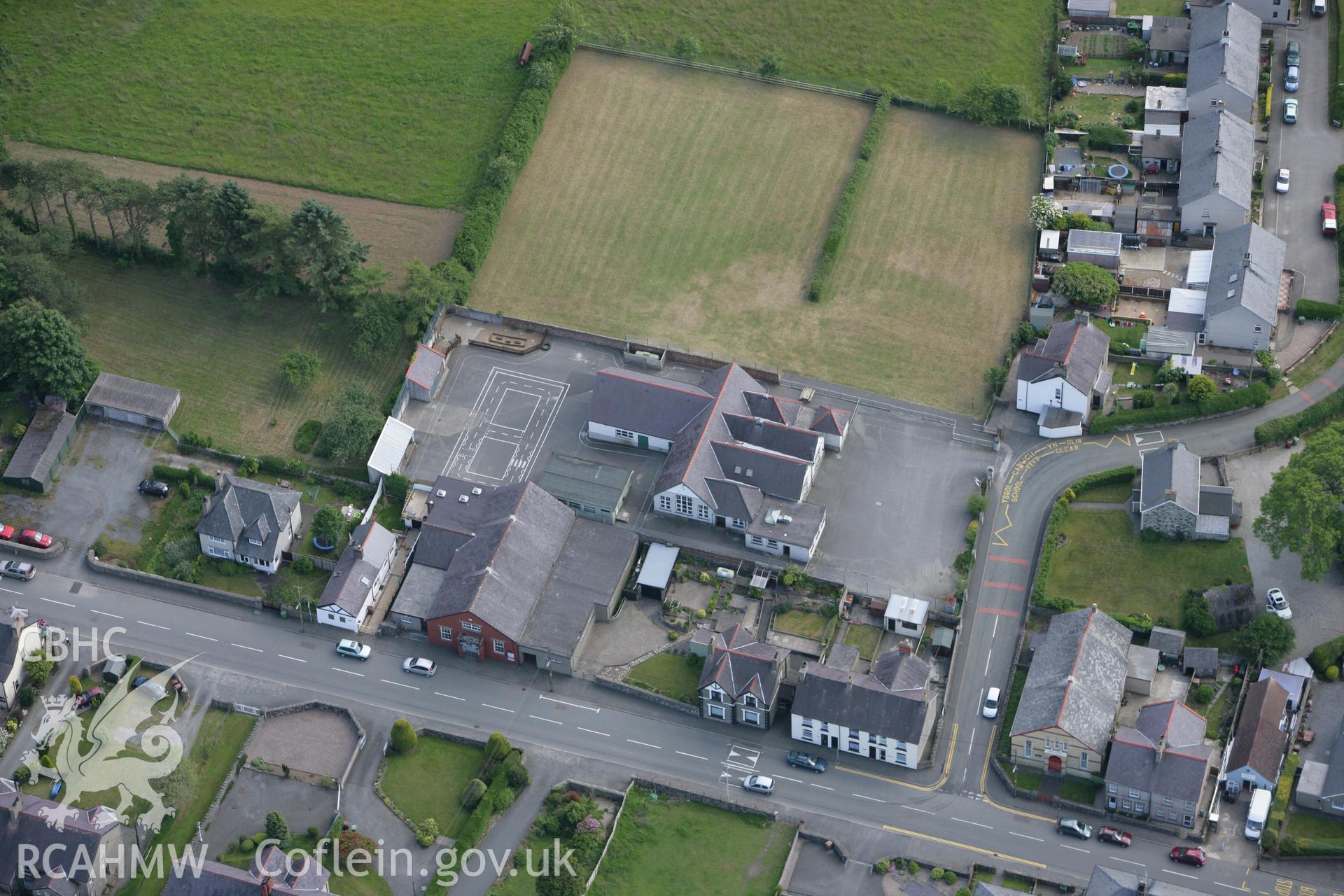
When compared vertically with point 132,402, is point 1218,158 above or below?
above

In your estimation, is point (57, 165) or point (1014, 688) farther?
point (57, 165)

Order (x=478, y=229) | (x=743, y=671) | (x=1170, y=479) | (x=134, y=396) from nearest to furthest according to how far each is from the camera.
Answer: (x=743, y=671) → (x=1170, y=479) → (x=134, y=396) → (x=478, y=229)

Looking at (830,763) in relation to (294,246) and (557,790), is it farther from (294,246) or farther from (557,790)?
(294,246)

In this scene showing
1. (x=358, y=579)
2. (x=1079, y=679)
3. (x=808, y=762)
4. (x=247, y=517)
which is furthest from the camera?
(x=247, y=517)

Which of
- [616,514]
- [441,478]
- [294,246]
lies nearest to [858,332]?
[616,514]

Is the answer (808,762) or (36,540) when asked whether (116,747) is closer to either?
(36,540)

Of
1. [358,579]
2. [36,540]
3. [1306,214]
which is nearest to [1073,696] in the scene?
[358,579]

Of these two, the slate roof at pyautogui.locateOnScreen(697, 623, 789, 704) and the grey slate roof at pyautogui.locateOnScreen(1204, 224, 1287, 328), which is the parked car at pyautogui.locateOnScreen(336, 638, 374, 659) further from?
Result: the grey slate roof at pyautogui.locateOnScreen(1204, 224, 1287, 328)

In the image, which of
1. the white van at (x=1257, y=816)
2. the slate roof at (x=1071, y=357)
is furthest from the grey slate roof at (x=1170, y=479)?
the white van at (x=1257, y=816)
